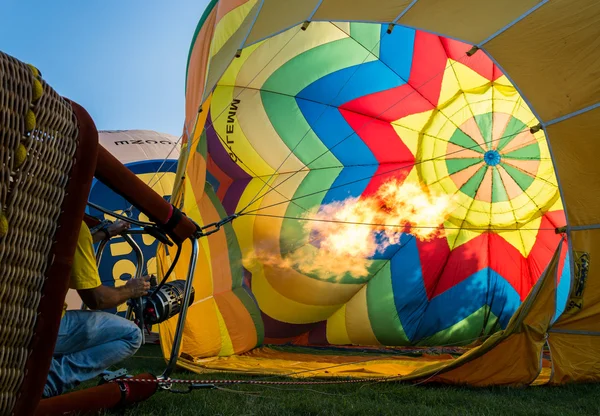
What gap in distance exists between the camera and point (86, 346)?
1.63m

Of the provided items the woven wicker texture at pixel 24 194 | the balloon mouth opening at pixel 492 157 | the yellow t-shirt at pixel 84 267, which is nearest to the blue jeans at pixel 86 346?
the yellow t-shirt at pixel 84 267

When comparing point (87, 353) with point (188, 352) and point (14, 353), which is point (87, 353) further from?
point (188, 352)

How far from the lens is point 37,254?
779mm

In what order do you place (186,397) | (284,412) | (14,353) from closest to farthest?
(14,353) → (284,412) → (186,397)

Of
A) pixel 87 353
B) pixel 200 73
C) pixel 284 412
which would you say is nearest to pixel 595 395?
pixel 284 412

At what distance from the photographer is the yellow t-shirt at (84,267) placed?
1.30 metres

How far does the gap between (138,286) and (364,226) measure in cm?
316

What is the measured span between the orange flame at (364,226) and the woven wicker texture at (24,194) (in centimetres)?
367

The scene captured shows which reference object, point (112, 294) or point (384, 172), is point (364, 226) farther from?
point (112, 294)

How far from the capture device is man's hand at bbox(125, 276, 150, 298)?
156 cm

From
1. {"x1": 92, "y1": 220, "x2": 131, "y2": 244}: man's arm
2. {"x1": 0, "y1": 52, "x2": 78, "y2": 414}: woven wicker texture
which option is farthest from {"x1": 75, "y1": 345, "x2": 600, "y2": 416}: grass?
{"x1": 0, "y1": 52, "x2": 78, "y2": 414}: woven wicker texture

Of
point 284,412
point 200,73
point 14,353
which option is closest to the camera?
point 14,353

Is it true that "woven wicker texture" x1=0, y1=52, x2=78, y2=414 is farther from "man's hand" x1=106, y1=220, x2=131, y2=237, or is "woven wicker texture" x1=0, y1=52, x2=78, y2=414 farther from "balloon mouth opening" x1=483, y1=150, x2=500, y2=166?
"balloon mouth opening" x1=483, y1=150, x2=500, y2=166

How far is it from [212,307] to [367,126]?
1883 millimetres
